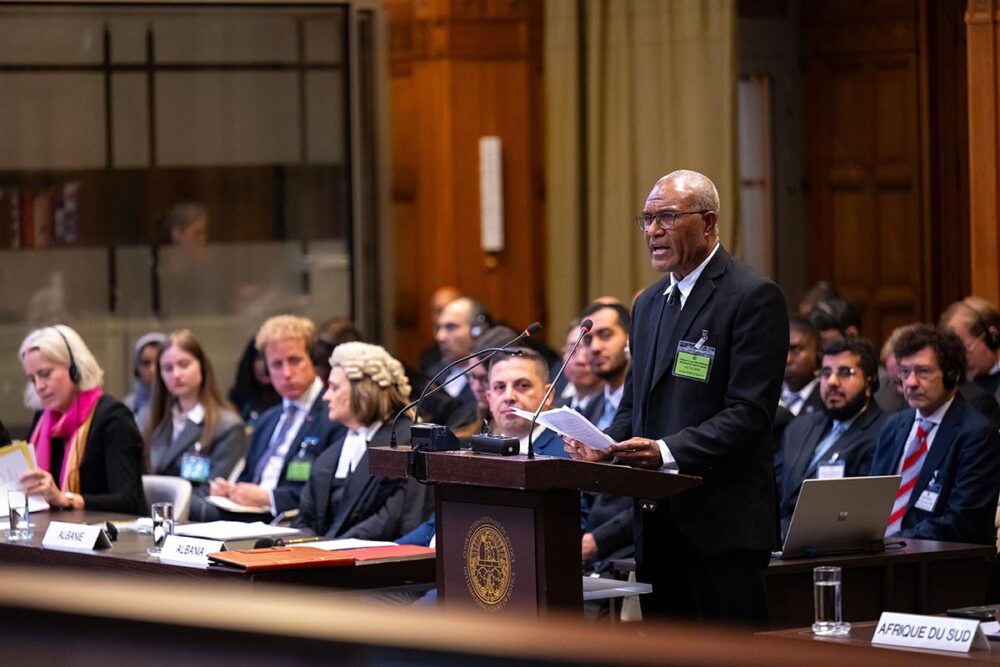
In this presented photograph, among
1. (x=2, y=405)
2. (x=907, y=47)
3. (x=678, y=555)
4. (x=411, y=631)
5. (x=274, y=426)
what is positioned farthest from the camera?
(x=907, y=47)

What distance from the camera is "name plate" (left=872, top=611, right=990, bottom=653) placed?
2.96 meters

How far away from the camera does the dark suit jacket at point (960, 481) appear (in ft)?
16.4

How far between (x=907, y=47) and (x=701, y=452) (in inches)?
299

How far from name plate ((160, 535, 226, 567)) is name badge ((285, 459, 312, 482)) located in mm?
1826

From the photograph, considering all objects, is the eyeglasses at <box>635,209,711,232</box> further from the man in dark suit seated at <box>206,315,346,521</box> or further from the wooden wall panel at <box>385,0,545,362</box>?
the wooden wall panel at <box>385,0,545,362</box>

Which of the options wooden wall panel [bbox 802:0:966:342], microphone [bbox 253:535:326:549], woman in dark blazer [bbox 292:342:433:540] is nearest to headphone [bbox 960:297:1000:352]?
woman in dark blazer [bbox 292:342:433:540]

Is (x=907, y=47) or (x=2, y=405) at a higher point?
(x=907, y=47)

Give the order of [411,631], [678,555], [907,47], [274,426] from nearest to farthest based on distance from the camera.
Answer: [411,631], [678,555], [274,426], [907,47]

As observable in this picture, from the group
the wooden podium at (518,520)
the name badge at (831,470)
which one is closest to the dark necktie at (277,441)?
the name badge at (831,470)

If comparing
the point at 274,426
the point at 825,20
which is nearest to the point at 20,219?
the point at 274,426

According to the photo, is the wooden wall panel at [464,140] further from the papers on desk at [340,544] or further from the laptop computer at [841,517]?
the laptop computer at [841,517]

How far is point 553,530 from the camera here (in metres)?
3.37

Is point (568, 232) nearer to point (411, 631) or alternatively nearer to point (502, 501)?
point (502, 501)

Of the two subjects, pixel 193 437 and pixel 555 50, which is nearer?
pixel 193 437
